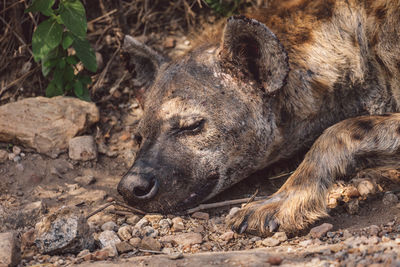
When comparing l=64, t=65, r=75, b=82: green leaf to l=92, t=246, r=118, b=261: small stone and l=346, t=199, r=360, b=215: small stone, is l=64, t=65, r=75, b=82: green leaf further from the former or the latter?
l=346, t=199, r=360, b=215: small stone

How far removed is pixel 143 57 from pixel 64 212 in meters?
1.44

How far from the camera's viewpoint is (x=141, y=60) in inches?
145

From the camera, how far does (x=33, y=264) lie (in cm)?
237

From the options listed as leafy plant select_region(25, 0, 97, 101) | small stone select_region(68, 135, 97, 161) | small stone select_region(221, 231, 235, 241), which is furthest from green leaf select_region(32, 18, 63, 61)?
small stone select_region(221, 231, 235, 241)

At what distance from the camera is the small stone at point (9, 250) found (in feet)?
7.43

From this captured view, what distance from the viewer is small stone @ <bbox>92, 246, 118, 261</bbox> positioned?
2351 mm

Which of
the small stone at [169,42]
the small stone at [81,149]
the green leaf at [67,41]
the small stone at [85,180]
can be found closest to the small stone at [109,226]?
the small stone at [85,180]

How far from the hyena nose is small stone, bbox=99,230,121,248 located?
237 millimetres

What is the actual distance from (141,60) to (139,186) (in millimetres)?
1146

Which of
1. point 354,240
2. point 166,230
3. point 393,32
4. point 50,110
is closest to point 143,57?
point 50,110

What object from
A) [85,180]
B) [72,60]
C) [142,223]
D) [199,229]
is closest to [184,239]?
[199,229]

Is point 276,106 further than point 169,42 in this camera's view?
No

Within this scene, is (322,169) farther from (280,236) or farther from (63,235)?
(63,235)

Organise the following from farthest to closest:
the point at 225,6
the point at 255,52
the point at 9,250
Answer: the point at 225,6
the point at 255,52
the point at 9,250
